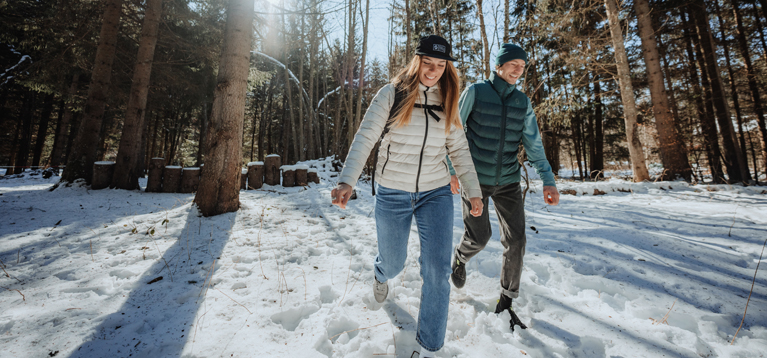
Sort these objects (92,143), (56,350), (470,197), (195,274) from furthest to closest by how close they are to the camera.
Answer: (92,143) < (195,274) < (470,197) < (56,350)

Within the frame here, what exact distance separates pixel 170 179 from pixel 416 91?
7.80 meters

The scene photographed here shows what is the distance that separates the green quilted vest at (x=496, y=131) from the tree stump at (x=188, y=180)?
7478 millimetres

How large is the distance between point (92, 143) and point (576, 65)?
46.4ft

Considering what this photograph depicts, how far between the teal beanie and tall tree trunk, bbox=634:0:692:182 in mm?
8645

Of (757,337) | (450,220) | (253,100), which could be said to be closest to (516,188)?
(450,220)

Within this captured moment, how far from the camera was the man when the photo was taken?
7.68 ft

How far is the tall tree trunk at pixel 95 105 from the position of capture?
7.19 m

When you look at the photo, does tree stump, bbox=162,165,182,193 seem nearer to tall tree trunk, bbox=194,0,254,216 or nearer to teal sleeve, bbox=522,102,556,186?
tall tree trunk, bbox=194,0,254,216

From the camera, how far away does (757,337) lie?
1.92 m

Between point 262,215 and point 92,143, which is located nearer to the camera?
point 262,215

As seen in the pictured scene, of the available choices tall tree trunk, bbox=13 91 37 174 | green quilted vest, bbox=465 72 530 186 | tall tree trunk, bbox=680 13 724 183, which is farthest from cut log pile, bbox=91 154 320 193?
tall tree trunk, bbox=13 91 37 174

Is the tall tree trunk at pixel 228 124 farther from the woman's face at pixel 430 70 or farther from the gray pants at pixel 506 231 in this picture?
the gray pants at pixel 506 231

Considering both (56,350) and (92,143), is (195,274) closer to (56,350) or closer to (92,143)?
(56,350)

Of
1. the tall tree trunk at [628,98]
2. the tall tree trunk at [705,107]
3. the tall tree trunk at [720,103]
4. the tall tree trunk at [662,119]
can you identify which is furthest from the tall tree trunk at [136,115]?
the tall tree trunk at [720,103]
